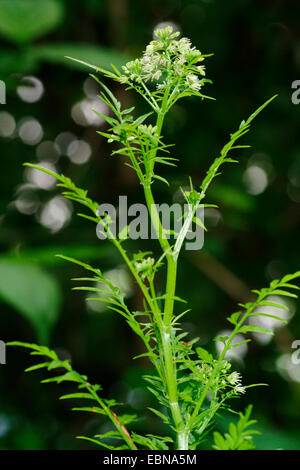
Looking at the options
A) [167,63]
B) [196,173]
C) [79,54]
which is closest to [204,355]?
[167,63]

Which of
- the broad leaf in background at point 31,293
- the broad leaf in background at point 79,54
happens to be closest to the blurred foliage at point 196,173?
the broad leaf in background at point 79,54

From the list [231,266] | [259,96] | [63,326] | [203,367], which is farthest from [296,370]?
[203,367]

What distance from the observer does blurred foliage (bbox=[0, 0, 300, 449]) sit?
135 centimetres

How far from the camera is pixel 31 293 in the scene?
687 mm

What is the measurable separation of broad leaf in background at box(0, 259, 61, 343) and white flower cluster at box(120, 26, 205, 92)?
1.64 ft

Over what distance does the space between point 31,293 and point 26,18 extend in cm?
61

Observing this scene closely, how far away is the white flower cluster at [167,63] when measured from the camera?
0.18 metres

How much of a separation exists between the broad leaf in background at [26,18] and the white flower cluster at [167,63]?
2.95 ft

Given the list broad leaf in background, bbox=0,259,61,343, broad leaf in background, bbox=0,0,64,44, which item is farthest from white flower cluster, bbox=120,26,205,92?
broad leaf in background, bbox=0,0,64,44

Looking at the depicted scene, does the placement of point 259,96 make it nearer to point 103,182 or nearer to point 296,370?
point 103,182

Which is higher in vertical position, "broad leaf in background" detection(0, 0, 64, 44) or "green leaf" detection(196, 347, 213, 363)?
"broad leaf in background" detection(0, 0, 64, 44)

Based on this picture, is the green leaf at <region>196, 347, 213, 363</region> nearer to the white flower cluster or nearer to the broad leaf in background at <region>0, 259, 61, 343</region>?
the white flower cluster

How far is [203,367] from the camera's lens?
0.62 ft
